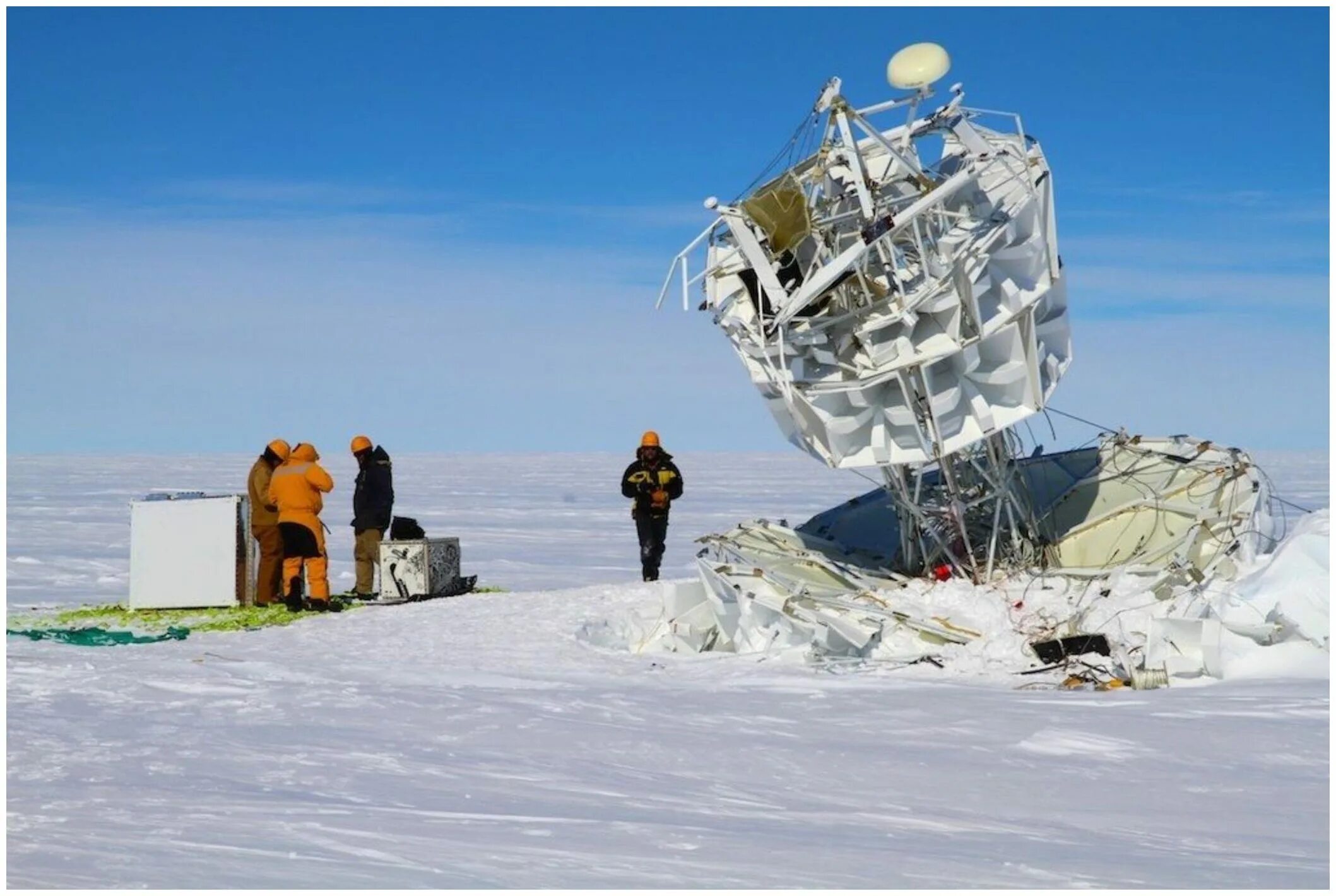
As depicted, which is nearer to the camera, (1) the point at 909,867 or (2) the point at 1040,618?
(1) the point at 909,867

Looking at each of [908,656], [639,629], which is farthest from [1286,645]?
[639,629]

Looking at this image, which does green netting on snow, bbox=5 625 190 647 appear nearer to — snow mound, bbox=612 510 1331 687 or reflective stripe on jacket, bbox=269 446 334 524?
reflective stripe on jacket, bbox=269 446 334 524

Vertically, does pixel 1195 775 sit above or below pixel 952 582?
below

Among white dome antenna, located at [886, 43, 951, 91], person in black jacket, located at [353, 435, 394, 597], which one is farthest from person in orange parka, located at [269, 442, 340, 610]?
white dome antenna, located at [886, 43, 951, 91]

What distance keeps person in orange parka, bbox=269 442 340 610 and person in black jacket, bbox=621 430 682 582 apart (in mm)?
3186

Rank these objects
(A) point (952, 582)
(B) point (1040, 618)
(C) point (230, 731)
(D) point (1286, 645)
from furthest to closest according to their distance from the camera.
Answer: (A) point (952, 582)
(B) point (1040, 618)
(D) point (1286, 645)
(C) point (230, 731)

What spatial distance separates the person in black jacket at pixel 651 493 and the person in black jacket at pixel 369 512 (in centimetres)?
257

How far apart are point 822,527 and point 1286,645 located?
5.53 meters

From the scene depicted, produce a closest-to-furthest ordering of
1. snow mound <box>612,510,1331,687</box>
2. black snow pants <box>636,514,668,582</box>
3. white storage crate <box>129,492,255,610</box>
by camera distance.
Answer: snow mound <box>612,510,1331,687</box> → white storage crate <box>129,492,255,610</box> → black snow pants <box>636,514,668,582</box>

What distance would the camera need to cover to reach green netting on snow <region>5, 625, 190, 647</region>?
13797 millimetres

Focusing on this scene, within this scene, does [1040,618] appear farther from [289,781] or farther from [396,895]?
[396,895]

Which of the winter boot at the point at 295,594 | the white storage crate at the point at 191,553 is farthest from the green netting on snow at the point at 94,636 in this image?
the white storage crate at the point at 191,553

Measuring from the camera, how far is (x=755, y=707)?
35.0 feet

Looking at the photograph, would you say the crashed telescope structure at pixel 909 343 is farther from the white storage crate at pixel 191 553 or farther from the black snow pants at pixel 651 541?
the white storage crate at pixel 191 553
